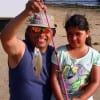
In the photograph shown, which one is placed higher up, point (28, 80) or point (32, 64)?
point (32, 64)

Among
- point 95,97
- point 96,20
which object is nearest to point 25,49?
point 95,97

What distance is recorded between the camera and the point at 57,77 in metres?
3.46

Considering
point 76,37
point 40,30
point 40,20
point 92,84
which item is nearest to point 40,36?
point 40,30

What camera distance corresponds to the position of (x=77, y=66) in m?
3.42

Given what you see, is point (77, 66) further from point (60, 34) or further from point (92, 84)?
point (60, 34)

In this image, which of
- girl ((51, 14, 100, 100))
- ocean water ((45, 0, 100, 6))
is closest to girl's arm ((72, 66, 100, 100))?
girl ((51, 14, 100, 100))

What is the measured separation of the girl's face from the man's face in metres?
0.16

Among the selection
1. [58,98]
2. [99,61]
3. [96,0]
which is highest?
[99,61]

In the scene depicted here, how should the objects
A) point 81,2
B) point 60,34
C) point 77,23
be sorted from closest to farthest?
point 77,23 → point 60,34 → point 81,2

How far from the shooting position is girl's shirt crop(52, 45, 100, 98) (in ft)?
11.2

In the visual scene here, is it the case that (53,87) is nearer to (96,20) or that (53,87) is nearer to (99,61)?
(99,61)

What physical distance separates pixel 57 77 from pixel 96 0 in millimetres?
16359

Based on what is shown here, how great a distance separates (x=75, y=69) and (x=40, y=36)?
363 mm

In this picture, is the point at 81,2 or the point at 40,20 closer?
the point at 40,20
